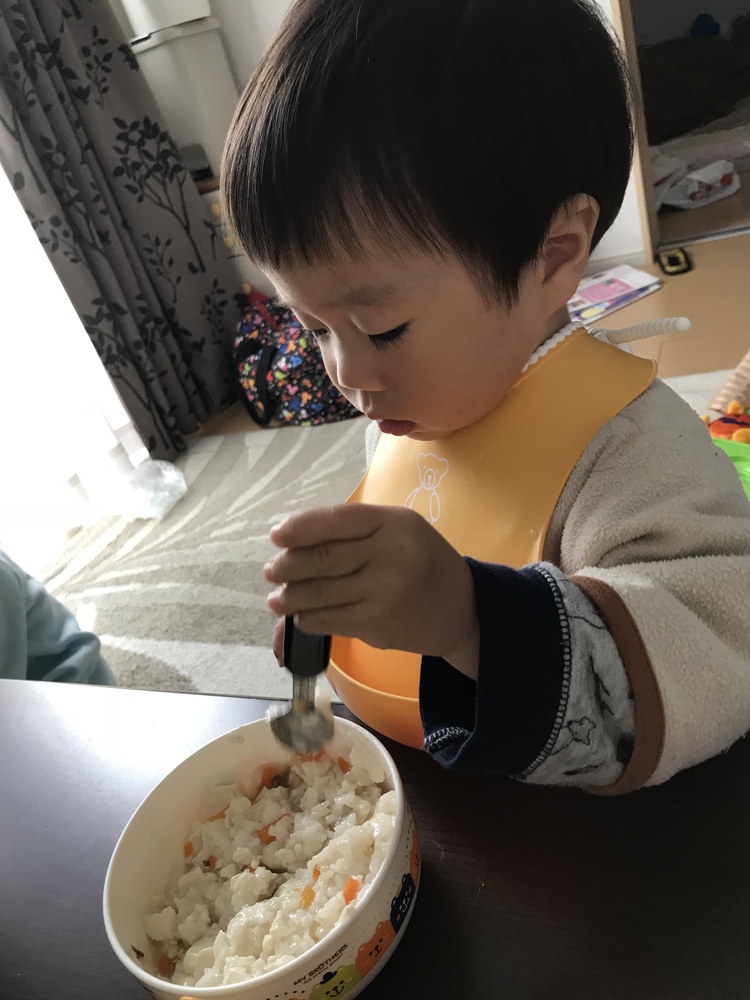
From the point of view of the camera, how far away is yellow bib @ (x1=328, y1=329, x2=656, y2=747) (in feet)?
1.81

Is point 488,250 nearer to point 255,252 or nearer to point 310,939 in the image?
point 255,252

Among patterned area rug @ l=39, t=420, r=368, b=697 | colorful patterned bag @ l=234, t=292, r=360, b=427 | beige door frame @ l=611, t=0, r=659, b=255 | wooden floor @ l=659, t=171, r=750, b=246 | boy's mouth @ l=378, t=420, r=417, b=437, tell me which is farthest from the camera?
wooden floor @ l=659, t=171, r=750, b=246

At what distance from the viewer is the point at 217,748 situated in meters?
0.48

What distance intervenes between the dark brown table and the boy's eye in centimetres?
28

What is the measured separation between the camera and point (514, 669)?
1.32 ft

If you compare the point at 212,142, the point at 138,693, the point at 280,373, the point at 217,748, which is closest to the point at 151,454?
the point at 280,373

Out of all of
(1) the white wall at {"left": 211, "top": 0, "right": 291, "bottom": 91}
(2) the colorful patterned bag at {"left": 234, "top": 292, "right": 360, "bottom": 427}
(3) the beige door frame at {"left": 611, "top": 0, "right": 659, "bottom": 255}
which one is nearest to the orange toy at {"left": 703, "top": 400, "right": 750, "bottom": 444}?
(2) the colorful patterned bag at {"left": 234, "top": 292, "right": 360, "bottom": 427}

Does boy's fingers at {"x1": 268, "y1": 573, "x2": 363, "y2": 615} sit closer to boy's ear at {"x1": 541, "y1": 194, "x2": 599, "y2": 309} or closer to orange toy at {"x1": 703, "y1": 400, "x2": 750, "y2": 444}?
boy's ear at {"x1": 541, "y1": 194, "x2": 599, "y2": 309}

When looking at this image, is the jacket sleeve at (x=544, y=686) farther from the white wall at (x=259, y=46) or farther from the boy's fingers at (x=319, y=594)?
the white wall at (x=259, y=46)

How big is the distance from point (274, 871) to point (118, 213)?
2291mm

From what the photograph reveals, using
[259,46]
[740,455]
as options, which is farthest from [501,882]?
[259,46]

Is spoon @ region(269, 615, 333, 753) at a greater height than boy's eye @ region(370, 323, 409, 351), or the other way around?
boy's eye @ region(370, 323, 409, 351)

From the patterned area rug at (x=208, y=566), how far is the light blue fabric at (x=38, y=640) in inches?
15.0

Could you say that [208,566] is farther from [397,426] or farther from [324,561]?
[324,561]
